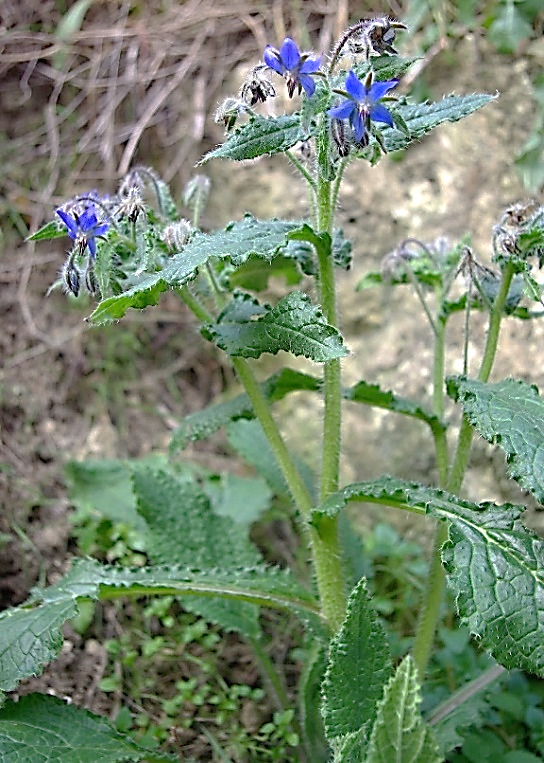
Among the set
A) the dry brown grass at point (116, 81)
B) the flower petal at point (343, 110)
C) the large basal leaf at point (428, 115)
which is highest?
the dry brown grass at point (116, 81)

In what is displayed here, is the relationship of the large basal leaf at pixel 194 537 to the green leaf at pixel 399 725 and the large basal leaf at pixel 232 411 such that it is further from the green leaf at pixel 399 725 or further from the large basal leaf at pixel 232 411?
the green leaf at pixel 399 725

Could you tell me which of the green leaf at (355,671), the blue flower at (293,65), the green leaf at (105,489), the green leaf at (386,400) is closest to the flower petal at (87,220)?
the blue flower at (293,65)

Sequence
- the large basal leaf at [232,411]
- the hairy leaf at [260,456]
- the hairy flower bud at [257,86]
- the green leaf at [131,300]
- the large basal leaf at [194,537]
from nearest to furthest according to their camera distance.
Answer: the green leaf at [131,300], the hairy flower bud at [257,86], the large basal leaf at [232,411], the large basal leaf at [194,537], the hairy leaf at [260,456]

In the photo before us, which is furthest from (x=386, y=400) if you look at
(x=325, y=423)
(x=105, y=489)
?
(x=105, y=489)

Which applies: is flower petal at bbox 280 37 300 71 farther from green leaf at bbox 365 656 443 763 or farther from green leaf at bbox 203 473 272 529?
green leaf at bbox 203 473 272 529

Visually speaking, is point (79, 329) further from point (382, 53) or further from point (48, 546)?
point (382, 53)

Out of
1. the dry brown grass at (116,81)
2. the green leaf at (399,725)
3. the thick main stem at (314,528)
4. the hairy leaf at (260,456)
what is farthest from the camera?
the dry brown grass at (116,81)

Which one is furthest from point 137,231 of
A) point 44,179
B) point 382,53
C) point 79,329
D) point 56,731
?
point 44,179
